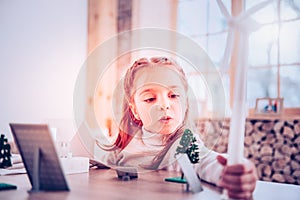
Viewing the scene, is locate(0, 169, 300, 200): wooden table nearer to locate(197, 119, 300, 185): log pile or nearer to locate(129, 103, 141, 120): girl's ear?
locate(129, 103, 141, 120): girl's ear

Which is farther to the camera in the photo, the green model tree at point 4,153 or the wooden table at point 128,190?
the green model tree at point 4,153

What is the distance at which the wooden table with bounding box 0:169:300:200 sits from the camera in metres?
0.87

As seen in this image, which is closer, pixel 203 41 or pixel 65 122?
pixel 65 122

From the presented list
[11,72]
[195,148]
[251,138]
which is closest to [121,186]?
[195,148]

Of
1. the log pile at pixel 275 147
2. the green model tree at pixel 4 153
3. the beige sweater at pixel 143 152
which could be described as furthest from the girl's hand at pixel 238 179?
the log pile at pixel 275 147

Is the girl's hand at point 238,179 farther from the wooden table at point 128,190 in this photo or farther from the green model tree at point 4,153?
the green model tree at point 4,153

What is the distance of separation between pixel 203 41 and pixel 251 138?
86 cm

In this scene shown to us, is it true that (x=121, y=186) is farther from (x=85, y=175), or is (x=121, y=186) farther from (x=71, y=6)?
(x=71, y=6)

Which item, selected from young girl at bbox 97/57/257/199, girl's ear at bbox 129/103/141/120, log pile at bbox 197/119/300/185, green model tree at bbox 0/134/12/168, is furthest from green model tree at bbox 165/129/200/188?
log pile at bbox 197/119/300/185

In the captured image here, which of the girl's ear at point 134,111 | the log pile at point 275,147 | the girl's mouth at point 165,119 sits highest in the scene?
the girl's ear at point 134,111

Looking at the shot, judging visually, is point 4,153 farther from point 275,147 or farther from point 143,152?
point 275,147

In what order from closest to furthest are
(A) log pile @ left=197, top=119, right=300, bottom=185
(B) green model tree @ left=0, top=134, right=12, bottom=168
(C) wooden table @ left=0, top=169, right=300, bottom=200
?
(C) wooden table @ left=0, top=169, right=300, bottom=200 → (B) green model tree @ left=0, top=134, right=12, bottom=168 → (A) log pile @ left=197, top=119, right=300, bottom=185

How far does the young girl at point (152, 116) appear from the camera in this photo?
1.17 meters

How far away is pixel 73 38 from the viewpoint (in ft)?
11.5
